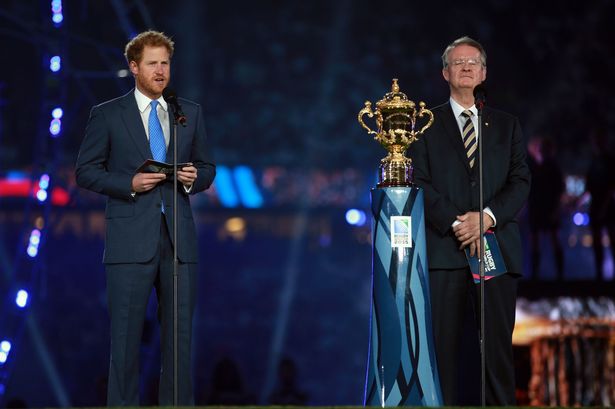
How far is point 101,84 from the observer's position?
8.84 meters

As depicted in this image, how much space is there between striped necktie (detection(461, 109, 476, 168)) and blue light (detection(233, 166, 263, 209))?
19.7 feet

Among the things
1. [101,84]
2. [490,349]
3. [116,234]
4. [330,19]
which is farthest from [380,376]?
[330,19]

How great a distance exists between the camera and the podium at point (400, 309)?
4.12m

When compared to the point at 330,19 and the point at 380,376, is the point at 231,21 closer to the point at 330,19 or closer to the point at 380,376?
the point at 330,19

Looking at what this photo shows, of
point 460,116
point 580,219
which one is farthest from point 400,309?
point 580,219

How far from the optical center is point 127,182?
161 inches

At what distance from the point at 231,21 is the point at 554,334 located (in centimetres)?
421

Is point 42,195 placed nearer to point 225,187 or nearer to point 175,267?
point 225,187

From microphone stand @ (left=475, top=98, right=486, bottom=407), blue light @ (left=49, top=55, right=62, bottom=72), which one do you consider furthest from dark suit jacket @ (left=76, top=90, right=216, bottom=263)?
blue light @ (left=49, top=55, right=62, bottom=72)

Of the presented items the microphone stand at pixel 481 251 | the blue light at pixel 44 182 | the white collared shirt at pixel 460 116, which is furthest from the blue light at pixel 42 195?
the microphone stand at pixel 481 251

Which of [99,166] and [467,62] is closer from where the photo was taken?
[99,166]

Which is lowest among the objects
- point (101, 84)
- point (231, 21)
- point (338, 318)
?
point (338, 318)

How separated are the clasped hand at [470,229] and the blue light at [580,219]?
631 centimetres

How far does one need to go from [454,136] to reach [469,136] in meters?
0.06
